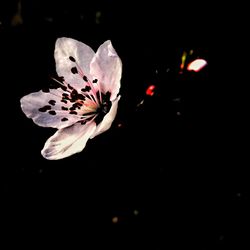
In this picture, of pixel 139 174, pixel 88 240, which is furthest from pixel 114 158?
pixel 88 240

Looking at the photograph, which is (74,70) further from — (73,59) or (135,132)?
(135,132)

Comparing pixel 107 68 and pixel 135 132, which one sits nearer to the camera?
pixel 107 68

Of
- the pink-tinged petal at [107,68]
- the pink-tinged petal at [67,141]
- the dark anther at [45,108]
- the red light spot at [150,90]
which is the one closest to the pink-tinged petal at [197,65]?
the red light spot at [150,90]

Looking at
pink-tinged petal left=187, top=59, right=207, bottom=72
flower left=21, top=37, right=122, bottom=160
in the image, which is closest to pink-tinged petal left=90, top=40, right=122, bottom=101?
flower left=21, top=37, right=122, bottom=160

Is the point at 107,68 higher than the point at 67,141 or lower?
higher

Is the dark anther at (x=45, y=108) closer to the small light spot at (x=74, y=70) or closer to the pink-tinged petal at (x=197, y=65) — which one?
the small light spot at (x=74, y=70)

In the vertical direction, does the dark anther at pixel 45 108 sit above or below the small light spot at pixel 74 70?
below

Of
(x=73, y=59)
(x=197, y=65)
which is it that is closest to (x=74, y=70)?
(x=73, y=59)

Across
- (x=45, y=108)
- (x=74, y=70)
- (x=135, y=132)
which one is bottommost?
(x=135, y=132)

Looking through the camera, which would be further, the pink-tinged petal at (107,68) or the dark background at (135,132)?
the dark background at (135,132)
